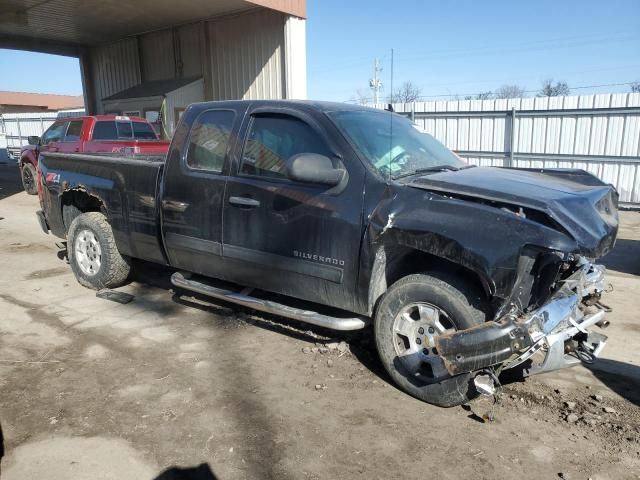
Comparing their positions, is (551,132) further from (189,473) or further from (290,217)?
(189,473)

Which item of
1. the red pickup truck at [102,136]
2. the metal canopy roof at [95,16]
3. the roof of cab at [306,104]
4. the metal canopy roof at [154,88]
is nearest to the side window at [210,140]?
the roof of cab at [306,104]

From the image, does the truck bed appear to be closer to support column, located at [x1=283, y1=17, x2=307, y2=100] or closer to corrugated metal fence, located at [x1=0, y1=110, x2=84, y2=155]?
support column, located at [x1=283, y1=17, x2=307, y2=100]

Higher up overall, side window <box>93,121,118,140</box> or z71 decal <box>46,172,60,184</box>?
side window <box>93,121,118,140</box>

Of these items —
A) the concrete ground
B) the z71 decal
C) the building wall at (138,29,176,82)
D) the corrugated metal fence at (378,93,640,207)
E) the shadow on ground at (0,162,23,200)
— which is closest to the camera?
the concrete ground

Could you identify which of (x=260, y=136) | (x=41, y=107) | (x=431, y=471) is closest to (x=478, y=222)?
(x=431, y=471)

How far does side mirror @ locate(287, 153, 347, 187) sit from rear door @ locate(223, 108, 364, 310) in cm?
9

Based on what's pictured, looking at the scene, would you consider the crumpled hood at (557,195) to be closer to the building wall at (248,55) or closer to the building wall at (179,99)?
the building wall at (248,55)

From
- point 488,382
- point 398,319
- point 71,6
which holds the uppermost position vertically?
point 71,6

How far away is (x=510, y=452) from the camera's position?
2949 millimetres

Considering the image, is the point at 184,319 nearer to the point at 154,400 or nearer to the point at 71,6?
the point at 154,400

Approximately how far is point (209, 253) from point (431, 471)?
100 inches

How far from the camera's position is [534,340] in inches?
113

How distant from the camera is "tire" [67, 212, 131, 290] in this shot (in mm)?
5488

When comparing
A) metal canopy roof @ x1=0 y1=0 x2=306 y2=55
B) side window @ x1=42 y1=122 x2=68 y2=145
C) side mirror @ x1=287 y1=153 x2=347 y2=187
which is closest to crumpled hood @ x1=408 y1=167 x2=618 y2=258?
side mirror @ x1=287 y1=153 x2=347 y2=187
